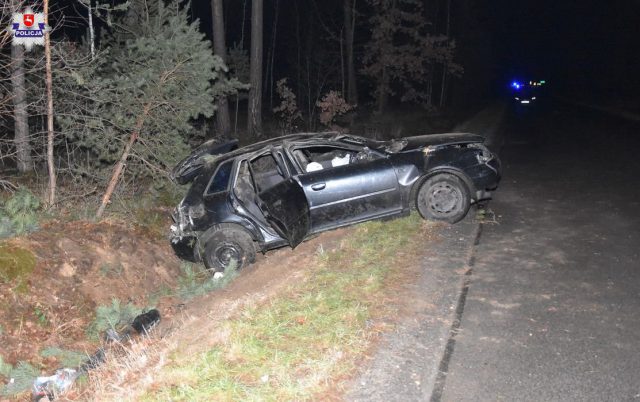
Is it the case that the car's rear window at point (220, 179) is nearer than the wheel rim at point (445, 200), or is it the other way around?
the car's rear window at point (220, 179)

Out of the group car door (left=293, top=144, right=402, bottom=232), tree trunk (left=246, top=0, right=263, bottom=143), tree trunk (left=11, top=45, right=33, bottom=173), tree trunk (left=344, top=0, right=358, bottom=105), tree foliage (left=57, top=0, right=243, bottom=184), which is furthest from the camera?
tree trunk (left=344, top=0, right=358, bottom=105)

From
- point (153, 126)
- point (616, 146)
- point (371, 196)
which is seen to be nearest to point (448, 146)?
point (371, 196)

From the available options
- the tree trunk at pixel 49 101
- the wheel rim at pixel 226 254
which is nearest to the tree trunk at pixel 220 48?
the tree trunk at pixel 49 101

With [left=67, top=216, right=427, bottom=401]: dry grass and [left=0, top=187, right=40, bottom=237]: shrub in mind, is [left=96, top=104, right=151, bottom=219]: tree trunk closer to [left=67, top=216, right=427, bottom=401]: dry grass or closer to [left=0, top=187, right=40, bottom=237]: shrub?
[left=0, top=187, right=40, bottom=237]: shrub

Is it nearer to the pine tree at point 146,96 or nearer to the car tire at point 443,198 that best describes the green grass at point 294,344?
the car tire at point 443,198

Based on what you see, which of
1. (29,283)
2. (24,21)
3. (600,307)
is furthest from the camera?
(24,21)

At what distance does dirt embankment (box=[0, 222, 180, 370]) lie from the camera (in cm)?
635

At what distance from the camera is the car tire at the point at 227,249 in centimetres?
791

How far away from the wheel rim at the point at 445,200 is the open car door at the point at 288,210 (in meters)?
1.88

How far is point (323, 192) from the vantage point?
7.78 metres

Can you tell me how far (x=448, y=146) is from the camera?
324 inches

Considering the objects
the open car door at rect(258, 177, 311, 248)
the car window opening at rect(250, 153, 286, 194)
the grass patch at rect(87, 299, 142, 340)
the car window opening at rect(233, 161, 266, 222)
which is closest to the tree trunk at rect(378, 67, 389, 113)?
the car window opening at rect(250, 153, 286, 194)

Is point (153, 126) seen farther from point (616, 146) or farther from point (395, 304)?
point (616, 146)

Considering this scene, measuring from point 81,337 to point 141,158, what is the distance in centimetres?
333
